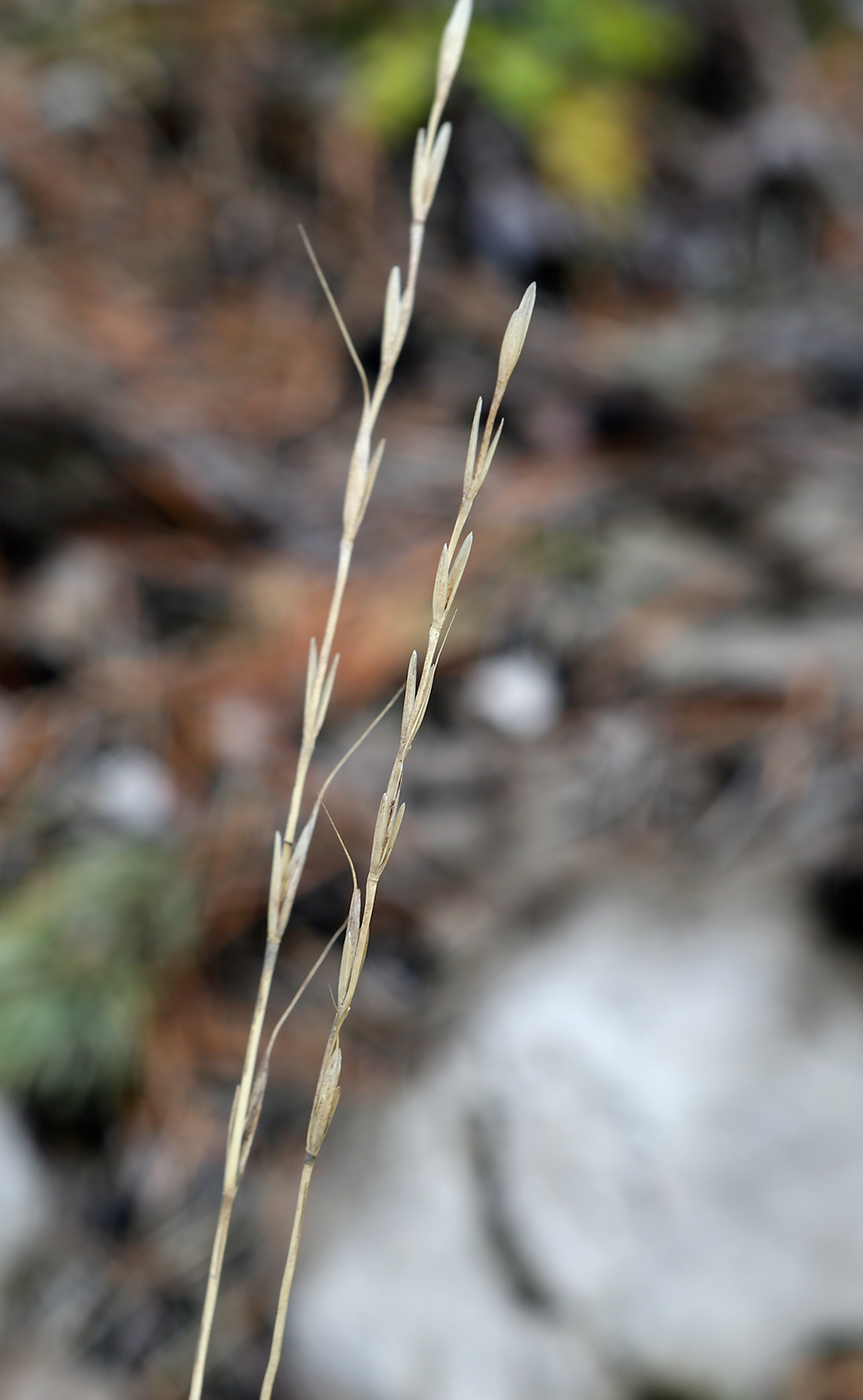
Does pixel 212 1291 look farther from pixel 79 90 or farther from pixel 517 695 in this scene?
pixel 79 90

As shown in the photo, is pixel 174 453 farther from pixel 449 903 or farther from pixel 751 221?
pixel 751 221

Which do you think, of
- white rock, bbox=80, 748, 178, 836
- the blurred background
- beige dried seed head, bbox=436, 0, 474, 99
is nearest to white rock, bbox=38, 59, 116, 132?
the blurred background

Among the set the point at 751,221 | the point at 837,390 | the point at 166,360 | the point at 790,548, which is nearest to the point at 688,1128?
the point at 790,548

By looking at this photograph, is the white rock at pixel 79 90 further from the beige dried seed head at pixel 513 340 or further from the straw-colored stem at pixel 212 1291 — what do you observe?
the straw-colored stem at pixel 212 1291

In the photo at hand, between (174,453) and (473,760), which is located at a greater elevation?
(174,453)

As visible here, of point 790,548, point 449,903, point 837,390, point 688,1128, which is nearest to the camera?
point 688,1128

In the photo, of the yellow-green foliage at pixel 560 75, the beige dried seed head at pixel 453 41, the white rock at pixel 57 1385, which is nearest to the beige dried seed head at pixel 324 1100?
the beige dried seed head at pixel 453 41

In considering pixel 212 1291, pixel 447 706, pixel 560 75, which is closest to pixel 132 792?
pixel 447 706
